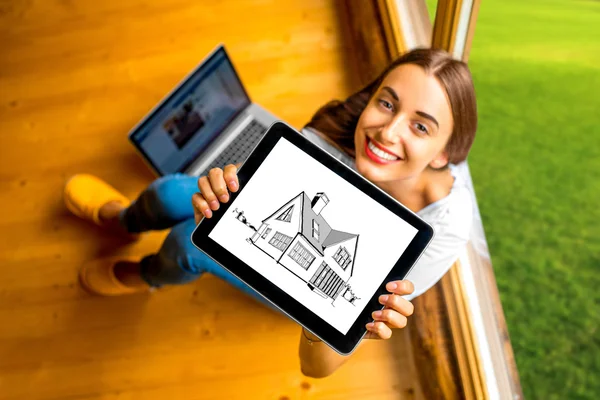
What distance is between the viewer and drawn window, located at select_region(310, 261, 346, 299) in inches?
29.7

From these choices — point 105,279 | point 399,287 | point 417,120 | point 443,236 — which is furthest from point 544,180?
point 105,279

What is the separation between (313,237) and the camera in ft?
2.50

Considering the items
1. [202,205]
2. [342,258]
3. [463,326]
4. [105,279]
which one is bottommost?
[463,326]

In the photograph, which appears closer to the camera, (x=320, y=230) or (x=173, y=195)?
(x=320, y=230)

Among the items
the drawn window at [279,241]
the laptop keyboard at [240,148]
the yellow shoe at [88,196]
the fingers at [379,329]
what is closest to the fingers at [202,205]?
the drawn window at [279,241]

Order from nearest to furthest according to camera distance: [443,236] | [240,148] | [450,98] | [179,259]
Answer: [450,98], [443,236], [179,259], [240,148]

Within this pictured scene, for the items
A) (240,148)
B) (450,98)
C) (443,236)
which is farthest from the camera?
(240,148)

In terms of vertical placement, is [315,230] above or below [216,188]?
below

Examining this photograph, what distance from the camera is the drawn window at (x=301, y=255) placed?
76cm

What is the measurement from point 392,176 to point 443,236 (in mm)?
180

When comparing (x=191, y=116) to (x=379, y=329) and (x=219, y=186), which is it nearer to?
(x=219, y=186)

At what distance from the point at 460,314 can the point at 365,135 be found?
0.48m

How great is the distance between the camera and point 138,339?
4.40 ft

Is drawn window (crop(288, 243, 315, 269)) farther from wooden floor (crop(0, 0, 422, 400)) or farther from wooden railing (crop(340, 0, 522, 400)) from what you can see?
wooden floor (crop(0, 0, 422, 400))
